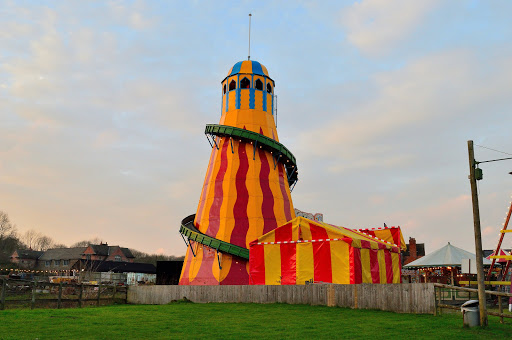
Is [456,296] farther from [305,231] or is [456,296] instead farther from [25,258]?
[25,258]

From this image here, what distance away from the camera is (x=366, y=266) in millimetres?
26062

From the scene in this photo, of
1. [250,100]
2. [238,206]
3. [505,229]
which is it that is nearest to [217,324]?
[505,229]

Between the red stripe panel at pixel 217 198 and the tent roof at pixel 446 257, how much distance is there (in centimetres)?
1537

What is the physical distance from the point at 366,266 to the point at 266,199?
1068 centimetres

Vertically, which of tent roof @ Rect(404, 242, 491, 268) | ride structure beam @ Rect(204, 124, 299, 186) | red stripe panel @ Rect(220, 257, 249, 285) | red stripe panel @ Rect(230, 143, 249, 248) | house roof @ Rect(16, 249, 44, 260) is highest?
ride structure beam @ Rect(204, 124, 299, 186)

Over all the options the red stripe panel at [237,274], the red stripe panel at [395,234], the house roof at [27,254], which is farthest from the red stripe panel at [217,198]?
the house roof at [27,254]

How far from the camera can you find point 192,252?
34.7 m

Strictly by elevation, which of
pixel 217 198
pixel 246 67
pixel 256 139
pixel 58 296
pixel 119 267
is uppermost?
pixel 246 67

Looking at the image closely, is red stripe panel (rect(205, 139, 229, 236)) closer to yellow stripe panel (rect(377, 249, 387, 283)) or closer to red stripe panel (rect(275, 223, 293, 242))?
red stripe panel (rect(275, 223, 293, 242))

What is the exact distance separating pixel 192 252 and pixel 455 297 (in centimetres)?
1866

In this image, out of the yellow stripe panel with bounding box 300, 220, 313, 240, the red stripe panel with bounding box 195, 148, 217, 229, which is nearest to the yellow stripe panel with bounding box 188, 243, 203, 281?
the red stripe panel with bounding box 195, 148, 217, 229

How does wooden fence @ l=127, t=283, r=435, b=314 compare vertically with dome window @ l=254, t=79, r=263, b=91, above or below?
below

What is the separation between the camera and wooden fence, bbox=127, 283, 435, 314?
63.5ft

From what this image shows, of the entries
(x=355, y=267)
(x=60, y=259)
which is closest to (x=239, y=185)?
(x=355, y=267)
